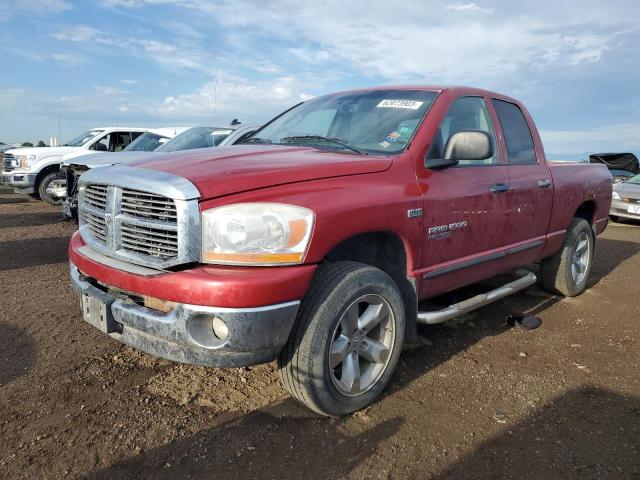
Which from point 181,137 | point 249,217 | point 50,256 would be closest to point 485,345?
point 249,217

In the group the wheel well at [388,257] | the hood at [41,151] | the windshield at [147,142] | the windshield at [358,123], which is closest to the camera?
the wheel well at [388,257]

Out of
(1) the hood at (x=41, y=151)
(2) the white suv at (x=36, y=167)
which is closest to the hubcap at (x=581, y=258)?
(2) the white suv at (x=36, y=167)

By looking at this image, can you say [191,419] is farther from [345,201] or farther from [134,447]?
[345,201]

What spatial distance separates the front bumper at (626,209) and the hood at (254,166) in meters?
11.0

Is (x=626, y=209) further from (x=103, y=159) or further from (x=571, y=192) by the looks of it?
(x=103, y=159)

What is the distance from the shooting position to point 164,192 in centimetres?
232

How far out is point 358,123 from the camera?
3.56 m

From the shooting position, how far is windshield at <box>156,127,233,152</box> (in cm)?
791

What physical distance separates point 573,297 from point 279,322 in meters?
4.17

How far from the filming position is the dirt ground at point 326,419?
2.39 meters

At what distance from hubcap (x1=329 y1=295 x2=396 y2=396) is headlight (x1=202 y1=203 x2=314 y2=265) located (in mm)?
550

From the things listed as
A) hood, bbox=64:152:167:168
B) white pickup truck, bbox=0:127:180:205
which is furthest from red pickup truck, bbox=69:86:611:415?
white pickup truck, bbox=0:127:180:205

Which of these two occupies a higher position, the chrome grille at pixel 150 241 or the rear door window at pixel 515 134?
the rear door window at pixel 515 134

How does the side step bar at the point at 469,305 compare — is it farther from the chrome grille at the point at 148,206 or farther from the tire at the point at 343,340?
the chrome grille at the point at 148,206
